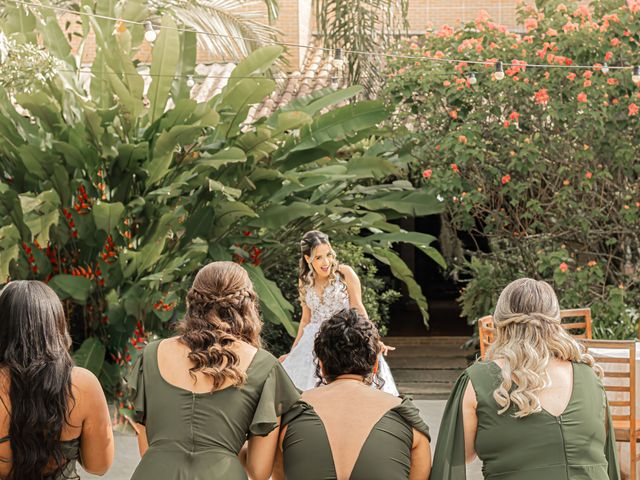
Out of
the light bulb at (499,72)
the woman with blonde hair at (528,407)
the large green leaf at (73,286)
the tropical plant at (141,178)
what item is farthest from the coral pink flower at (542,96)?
the woman with blonde hair at (528,407)

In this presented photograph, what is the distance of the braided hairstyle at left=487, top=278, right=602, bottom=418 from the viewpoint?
372cm

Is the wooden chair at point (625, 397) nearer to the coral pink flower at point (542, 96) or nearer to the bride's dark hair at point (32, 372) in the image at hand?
the bride's dark hair at point (32, 372)

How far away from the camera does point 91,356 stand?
9312 millimetres

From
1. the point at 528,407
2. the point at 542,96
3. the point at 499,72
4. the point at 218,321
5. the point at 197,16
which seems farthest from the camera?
the point at 197,16

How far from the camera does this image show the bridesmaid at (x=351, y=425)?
3.67 meters

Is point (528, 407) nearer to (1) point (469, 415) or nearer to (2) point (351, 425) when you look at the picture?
(1) point (469, 415)

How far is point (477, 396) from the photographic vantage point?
379 centimetres

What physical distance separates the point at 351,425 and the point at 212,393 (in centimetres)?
54

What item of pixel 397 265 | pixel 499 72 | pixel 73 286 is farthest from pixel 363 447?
pixel 397 265

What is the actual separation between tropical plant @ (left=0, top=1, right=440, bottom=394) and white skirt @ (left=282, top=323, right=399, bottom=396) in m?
1.92

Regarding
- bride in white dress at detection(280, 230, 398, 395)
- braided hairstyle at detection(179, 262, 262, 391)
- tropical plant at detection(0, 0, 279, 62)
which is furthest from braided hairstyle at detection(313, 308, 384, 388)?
tropical plant at detection(0, 0, 279, 62)

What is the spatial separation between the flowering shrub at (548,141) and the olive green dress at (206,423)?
22.6 feet

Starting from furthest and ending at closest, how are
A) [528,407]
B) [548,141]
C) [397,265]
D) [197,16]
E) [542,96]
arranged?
[197,16], [397,265], [548,141], [542,96], [528,407]

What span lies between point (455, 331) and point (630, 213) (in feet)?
21.1
